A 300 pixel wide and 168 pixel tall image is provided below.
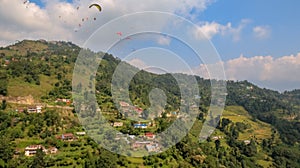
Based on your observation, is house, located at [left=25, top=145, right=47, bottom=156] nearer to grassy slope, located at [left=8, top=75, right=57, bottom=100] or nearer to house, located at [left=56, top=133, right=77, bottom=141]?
house, located at [left=56, top=133, right=77, bottom=141]

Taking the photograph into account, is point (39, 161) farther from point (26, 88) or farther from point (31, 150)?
point (26, 88)

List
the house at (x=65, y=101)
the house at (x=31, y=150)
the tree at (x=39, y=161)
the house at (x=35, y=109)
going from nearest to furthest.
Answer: the tree at (x=39, y=161), the house at (x=31, y=150), the house at (x=35, y=109), the house at (x=65, y=101)

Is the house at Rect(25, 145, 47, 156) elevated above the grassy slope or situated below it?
below

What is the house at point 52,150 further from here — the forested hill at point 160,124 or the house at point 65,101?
the house at point 65,101

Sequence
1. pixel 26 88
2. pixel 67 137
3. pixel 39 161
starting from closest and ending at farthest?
1. pixel 39 161
2. pixel 67 137
3. pixel 26 88

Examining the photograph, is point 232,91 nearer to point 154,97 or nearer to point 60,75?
point 60,75

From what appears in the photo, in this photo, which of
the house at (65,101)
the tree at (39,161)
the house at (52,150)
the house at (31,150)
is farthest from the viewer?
the house at (65,101)

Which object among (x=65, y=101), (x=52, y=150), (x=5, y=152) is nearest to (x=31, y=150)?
(x=52, y=150)

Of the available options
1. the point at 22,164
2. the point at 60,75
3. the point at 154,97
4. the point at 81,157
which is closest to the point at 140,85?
the point at 60,75

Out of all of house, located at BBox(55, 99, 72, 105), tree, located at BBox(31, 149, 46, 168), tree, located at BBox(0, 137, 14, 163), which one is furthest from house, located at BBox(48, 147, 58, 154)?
house, located at BBox(55, 99, 72, 105)

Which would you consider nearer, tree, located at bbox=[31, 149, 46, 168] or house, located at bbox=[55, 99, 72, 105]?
tree, located at bbox=[31, 149, 46, 168]

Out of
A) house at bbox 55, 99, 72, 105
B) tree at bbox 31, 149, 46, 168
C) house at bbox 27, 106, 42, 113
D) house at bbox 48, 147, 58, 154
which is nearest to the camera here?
tree at bbox 31, 149, 46, 168

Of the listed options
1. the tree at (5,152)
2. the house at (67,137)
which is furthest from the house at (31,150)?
the house at (67,137)
